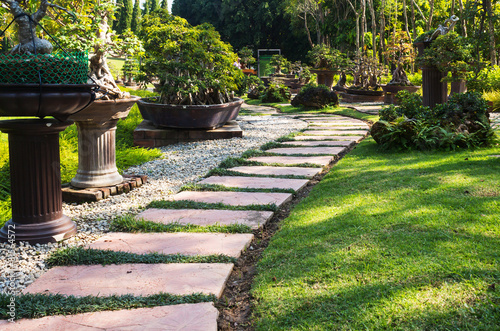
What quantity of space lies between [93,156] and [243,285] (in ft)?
7.77

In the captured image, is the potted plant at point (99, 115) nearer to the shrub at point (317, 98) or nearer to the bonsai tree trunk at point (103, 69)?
the bonsai tree trunk at point (103, 69)

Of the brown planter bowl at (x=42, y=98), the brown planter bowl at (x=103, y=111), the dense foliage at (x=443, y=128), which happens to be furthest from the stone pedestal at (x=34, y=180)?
the dense foliage at (x=443, y=128)

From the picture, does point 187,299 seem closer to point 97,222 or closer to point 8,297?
point 8,297

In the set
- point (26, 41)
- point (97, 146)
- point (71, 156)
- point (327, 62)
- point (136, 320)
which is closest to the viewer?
point (136, 320)

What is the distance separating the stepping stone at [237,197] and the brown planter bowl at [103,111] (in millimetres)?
942

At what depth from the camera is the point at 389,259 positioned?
95.1 inches

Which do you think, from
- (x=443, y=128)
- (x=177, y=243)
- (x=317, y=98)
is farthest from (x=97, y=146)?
(x=317, y=98)

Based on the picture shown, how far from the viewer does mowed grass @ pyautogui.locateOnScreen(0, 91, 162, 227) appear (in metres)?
4.29

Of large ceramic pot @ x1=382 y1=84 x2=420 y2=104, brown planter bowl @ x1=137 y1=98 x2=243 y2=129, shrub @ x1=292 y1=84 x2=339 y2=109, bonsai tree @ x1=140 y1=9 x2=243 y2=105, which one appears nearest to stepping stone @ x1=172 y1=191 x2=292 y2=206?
brown planter bowl @ x1=137 y1=98 x2=243 y2=129

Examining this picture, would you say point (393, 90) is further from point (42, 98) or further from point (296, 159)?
point (42, 98)

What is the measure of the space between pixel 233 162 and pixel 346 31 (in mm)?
26102

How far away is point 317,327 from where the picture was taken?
1.89 metres

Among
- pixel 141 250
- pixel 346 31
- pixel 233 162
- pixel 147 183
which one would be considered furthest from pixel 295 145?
pixel 346 31

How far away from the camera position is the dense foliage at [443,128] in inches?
214
